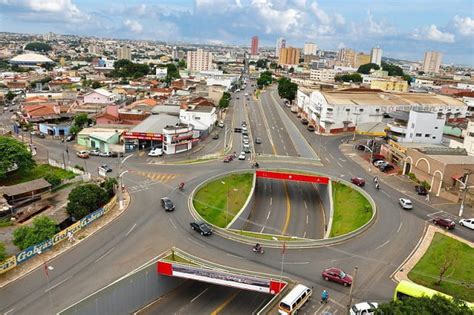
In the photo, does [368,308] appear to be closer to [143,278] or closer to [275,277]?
[275,277]

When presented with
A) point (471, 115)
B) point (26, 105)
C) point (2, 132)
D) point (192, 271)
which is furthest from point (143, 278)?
point (471, 115)

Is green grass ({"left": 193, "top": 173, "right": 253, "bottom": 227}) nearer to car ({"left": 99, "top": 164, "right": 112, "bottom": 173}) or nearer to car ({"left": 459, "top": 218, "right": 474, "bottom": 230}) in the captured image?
car ({"left": 99, "top": 164, "right": 112, "bottom": 173})

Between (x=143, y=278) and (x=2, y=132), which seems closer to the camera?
(x=143, y=278)

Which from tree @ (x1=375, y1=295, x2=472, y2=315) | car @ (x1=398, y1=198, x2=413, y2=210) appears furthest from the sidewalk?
tree @ (x1=375, y1=295, x2=472, y2=315)

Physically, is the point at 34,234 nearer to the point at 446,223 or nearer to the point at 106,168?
the point at 106,168

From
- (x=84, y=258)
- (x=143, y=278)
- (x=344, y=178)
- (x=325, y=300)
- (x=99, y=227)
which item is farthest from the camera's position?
(x=344, y=178)
